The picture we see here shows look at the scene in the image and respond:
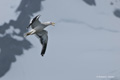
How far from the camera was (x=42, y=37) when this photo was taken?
210 ft

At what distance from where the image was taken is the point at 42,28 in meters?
61.0

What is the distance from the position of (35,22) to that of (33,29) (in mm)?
1014

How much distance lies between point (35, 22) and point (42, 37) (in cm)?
321

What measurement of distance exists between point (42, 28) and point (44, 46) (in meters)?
4.40

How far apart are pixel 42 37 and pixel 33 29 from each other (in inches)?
125

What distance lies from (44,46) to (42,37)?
1.36 metres

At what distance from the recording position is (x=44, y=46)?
212 feet

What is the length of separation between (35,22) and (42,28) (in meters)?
1.42

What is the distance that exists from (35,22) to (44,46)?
447cm

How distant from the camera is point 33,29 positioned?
201 feet

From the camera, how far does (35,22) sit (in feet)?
202
